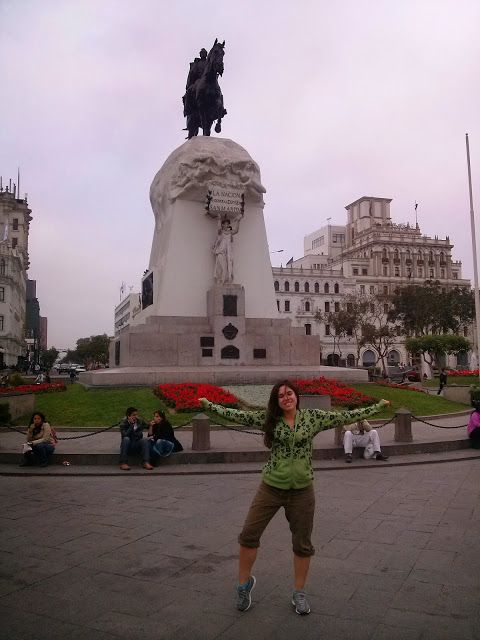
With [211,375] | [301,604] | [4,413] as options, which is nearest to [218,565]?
[301,604]

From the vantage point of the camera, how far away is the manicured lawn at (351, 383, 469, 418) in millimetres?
18047

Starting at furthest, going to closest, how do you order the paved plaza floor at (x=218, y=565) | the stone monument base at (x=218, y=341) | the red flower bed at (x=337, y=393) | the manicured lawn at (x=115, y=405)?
the stone monument base at (x=218, y=341), the red flower bed at (x=337, y=393), the manicured lawn at (x=115, y=405), the paved plaza floor at (x=218, y=565)

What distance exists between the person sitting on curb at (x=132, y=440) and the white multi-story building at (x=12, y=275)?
51.0m

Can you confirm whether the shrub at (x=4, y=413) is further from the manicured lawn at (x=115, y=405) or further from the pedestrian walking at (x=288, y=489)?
the pedestrian walking at (x=288, y=489)

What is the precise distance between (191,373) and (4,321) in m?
53.5

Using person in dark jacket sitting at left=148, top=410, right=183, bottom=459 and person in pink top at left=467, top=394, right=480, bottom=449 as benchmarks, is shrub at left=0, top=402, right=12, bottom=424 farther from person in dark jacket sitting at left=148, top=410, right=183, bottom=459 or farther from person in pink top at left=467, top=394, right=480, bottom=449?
person in pink top at left=467, top=394, right=480, bottom=449

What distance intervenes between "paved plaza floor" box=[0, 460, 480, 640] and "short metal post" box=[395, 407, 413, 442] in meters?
3.38

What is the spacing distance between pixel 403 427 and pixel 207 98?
18616mm

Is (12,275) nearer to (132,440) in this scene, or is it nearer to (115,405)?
(115,405)

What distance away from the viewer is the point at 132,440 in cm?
1026

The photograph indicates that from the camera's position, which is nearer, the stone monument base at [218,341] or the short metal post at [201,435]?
the short metal post at [201,435]

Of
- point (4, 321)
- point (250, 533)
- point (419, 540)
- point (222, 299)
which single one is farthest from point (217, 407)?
point (4, 321)

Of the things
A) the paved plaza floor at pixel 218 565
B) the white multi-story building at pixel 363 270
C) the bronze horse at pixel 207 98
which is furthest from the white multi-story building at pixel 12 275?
the paved plaza floor at pixel 218 565

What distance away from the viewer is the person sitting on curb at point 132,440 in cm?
1010
